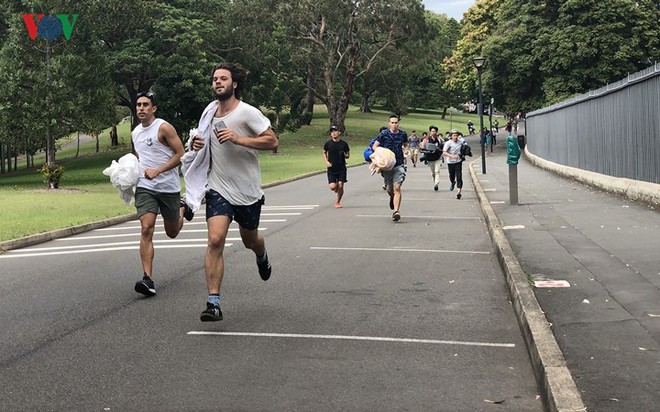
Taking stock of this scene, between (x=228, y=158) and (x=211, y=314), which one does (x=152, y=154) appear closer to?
(x=228, y=158)

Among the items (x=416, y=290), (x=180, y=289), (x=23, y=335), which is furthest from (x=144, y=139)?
(x=416, y=290)

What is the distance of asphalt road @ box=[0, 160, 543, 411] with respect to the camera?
5.10m

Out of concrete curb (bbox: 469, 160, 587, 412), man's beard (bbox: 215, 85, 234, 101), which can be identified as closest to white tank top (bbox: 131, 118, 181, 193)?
man's beard (bbox: 215, 85, 234, 101)

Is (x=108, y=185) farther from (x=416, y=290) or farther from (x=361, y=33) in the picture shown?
(x=361, y=33)

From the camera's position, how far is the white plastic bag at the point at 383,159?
15.6m

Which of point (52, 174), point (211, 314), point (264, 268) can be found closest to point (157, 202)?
point (264, 268)

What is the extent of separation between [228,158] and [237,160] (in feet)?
0.26

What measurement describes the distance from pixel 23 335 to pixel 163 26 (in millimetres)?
43720

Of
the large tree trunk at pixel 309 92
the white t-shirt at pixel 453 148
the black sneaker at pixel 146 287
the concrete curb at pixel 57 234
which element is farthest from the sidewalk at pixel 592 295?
the large tree trunk at pixel 309 92

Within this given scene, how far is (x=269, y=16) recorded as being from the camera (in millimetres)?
60062

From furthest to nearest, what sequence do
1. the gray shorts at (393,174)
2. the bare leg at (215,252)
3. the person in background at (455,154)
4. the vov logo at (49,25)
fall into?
the vov logo at (49,25)
the person in background at (455,154)
the gray shorts at (393,174)
the bare leg at (215,252)

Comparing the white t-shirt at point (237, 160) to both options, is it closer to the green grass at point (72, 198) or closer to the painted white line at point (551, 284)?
the painted white line at point (551, 284)

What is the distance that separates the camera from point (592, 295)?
754cm

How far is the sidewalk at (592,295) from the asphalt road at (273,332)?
26cm
